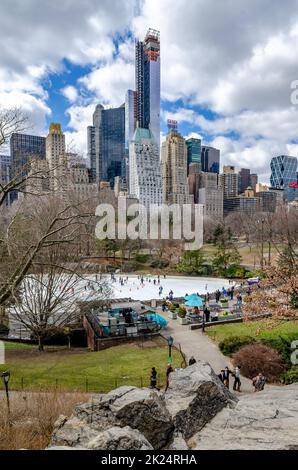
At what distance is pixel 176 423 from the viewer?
310 inches

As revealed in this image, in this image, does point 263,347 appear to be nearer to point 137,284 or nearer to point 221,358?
point 221,358

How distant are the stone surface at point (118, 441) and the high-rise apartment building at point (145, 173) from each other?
16573 cm

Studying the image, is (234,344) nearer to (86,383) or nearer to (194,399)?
(86,383)

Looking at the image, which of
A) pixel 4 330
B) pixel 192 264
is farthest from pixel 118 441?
pixel 192 264

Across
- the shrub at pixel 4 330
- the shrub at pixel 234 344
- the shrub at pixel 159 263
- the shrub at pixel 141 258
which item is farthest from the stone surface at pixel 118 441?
the shrub at pixel 141 258

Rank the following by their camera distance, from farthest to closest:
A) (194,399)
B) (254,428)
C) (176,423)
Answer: (194,399) < (176,423) < (254,428)

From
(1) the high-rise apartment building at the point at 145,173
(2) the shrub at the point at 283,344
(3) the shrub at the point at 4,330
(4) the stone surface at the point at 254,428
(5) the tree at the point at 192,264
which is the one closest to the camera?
(4) the stone surface at the point at 254,428

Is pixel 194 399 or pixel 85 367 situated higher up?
pixel 194 399

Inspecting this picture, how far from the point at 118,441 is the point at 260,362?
38.3 feet

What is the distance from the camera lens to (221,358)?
17453 millimetres

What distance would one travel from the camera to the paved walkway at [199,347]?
16.3 meters

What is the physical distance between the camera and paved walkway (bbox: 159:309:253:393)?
1634 cm

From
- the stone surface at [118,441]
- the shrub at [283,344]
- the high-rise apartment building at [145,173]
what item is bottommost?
the shrub at [283,344]

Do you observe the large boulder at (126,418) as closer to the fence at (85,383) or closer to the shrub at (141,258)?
the fence at (85,383)
